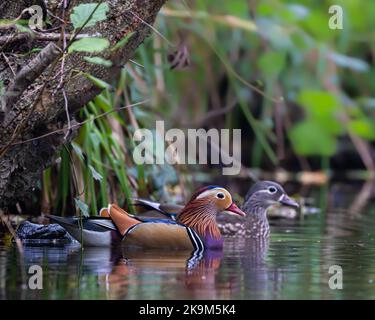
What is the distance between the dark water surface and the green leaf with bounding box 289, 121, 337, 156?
5.67 meters

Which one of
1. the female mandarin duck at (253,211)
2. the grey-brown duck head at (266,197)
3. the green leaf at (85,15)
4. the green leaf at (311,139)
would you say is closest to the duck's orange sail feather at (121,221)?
the female mandarin duck at (253,211)

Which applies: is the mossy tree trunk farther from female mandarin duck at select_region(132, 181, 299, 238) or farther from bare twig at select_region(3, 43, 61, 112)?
female mandarin duck at select_region(132, 181, 299, 238)

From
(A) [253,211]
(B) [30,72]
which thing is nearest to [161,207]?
(A) [253,211]

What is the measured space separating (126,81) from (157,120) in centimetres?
101

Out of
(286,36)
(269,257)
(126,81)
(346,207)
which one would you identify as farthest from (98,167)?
(286,36)

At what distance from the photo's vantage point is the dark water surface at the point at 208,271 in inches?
167

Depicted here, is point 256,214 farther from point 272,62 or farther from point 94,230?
point 272,62

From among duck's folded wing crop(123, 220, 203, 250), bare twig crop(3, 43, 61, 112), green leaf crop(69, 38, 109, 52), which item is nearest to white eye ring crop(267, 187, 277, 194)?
duck's folded wing crop(123, 220, 203, 250)

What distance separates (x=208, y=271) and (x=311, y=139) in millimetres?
7837

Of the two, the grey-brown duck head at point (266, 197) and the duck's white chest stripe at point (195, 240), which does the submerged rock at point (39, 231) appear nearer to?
the duck's white chest stripe at point (195, 240)

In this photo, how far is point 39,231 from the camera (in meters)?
5.79

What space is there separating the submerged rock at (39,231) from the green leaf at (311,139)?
687cm
